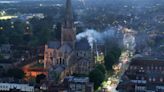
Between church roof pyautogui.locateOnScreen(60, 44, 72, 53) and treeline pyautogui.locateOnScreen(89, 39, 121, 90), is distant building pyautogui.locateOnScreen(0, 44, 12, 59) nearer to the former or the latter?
church roof pyautogui.locateOnScreen(60, 44, 72, 53)

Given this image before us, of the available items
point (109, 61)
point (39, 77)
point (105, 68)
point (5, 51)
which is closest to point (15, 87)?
point (39, 77)

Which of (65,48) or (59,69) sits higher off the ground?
(65,48)

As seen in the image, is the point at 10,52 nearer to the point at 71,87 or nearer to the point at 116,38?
the point at 116,38

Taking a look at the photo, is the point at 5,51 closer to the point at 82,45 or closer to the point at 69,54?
the point at 82,45

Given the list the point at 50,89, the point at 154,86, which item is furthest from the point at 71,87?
the point at 154,86

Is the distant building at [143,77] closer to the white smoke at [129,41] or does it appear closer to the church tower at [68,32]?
the church tower at [68,32]

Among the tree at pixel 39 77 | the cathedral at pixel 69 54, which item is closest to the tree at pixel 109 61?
the cathedral at pixel 69 54

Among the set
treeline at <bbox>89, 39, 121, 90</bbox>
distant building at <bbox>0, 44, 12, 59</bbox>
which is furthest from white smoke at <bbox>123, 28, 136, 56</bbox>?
distant building at <bbox>0, 44, 12, 59</bbox>

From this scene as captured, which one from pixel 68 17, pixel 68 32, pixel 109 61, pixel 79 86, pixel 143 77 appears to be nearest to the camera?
pixel 79 86
